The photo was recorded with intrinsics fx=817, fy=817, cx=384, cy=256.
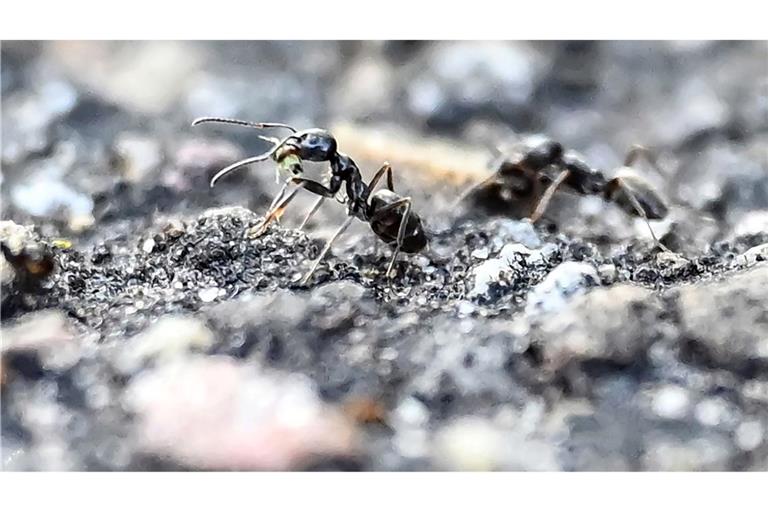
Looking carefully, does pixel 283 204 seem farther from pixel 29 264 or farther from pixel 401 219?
pixel 29 264

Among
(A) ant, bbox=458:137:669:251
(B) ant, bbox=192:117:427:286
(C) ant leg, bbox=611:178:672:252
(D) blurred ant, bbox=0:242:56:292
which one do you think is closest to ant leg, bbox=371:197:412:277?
(B) ant, bbox=192:117:427:286

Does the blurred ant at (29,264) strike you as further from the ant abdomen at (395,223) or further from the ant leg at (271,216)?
the ant abdomen at (395,223)

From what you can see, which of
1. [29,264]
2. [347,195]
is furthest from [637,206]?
[29,264]

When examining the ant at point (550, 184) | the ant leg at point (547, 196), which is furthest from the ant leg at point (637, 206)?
the ant leg at point (547, 196)

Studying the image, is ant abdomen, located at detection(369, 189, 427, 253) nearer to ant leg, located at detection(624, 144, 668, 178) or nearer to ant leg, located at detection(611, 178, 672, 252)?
ant leg, located at detection(611, 178, 672, 252)
